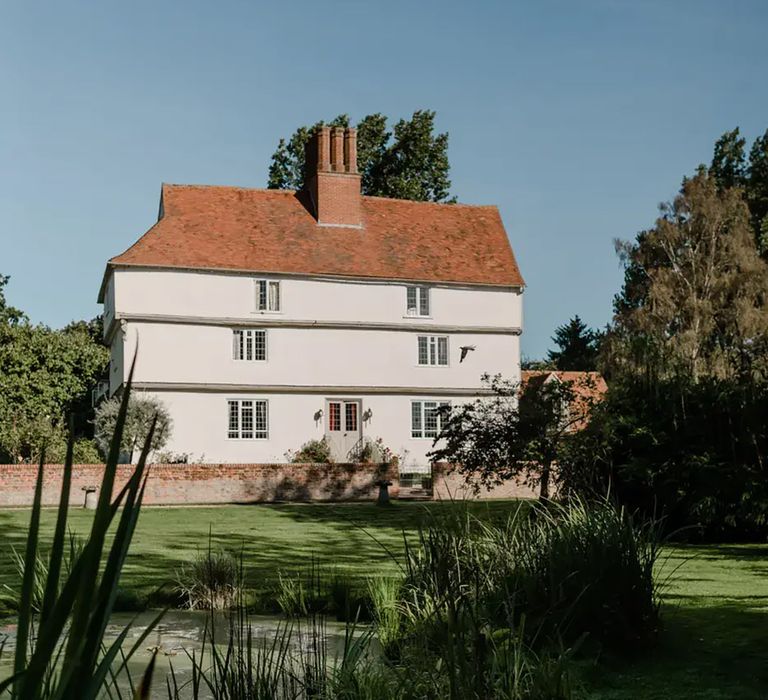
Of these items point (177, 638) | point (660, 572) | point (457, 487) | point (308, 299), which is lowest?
point (177, 638)

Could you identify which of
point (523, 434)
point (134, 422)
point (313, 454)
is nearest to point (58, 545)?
point (523, 434)

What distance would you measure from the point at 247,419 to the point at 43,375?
8.31m

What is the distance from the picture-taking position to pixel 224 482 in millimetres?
31125

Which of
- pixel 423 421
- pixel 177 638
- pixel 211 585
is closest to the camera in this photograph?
pixel 177 638

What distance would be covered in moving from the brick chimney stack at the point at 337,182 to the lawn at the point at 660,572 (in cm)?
1718

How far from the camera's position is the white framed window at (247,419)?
132ft

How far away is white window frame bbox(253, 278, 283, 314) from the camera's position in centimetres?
4084

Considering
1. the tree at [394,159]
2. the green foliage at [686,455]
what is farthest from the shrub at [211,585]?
the tree at [394,159]

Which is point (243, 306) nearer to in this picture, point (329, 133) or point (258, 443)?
point (258, 443)

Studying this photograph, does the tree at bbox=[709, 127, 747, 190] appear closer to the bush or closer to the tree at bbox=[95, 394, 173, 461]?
the tree at bbox=[95, 394, 173, 461]

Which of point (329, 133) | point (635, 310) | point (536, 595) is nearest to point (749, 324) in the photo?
point (635, 310)

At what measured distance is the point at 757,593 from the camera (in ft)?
35.2

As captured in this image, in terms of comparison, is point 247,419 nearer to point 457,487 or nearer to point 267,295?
point 267,295

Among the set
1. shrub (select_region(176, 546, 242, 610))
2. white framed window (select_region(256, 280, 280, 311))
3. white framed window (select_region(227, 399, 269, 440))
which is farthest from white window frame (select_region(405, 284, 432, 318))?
shrub (select_region(176, 546, 242, 610))
